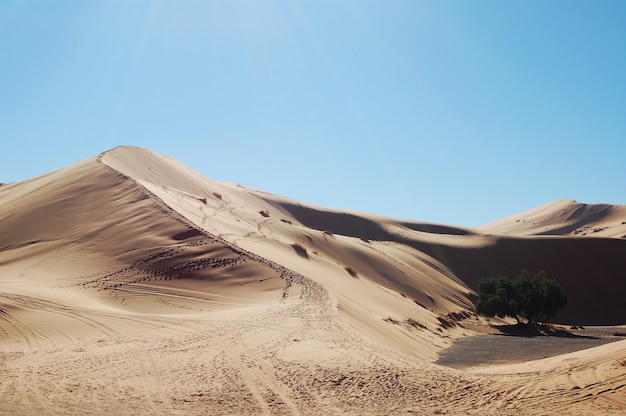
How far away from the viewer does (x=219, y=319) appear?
15156 mm

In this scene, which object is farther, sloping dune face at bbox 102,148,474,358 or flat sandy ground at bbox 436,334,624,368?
sloping dune face at bbox 102,148,474,358

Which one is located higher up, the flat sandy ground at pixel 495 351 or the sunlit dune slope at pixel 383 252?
the sunlit dune slope at pixel 383 252

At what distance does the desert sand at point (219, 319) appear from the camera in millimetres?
8836

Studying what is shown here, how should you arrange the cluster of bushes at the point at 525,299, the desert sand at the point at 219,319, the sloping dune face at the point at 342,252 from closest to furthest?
the desert sand at the point at 219,319
the sloping dune face at the point at 342,252
the cluster of bushes at the point at 525,299

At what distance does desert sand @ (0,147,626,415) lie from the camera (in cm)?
884

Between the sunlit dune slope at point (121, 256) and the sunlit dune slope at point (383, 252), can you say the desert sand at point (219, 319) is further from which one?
the sunlit dune slope at point (383, 252)

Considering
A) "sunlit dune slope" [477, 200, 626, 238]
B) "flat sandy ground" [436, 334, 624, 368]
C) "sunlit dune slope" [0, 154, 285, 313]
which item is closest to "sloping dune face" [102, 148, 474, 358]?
"flat sandy ground" [436, 334, 624, 368]

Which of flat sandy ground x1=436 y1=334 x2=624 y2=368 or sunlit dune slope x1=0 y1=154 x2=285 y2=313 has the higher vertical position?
sunlit dune slope x1=0 y1=154 x2=285 y2=313

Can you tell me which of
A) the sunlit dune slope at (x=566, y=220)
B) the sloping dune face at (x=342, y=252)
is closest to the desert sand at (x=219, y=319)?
the sloping dune face at (x=342, y=252)

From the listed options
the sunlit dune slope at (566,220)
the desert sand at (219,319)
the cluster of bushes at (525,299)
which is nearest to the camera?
the desert sand at (219,319)

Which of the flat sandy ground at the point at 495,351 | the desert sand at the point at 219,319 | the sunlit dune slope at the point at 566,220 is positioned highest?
the sunlit dune slope at the point at 566,220

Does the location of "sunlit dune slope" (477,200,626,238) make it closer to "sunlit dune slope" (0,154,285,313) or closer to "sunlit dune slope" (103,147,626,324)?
"sunlit dune slope" (103,147,626,324)

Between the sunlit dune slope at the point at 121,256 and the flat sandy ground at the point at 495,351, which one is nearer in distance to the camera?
the flat sandy ground at the point at 495,351

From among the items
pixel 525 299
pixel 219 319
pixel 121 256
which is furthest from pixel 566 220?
pixel 219 319
